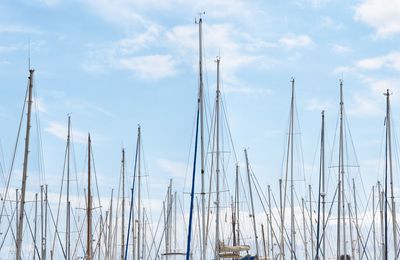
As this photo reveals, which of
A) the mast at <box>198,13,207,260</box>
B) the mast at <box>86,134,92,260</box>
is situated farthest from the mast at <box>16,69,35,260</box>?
the mast at <box>198,13,207,260</box>

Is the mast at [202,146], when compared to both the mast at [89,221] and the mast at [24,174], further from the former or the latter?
the mast at [24,174]

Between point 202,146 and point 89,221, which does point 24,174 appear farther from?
point 202,146

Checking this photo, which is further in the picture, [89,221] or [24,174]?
[89,221]

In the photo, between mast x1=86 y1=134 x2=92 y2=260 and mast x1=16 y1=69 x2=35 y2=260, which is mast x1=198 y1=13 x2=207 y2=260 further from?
mast x1=16 y1=69 x2=35 y2=260

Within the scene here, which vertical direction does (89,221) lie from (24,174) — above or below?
below

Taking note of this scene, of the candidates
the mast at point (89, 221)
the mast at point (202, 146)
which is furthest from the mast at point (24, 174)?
the mast at point (202, 146)

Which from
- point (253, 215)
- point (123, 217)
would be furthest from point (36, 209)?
point (253, 215)

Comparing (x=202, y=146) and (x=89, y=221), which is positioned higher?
(x=202, y=146)

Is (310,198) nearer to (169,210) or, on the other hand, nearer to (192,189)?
(169,210)

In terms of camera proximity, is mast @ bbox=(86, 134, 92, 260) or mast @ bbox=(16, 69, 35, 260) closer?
mast @ bbox=(16, 69, 35, 260)

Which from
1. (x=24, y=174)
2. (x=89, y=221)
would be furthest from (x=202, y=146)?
(x=24, y=174)

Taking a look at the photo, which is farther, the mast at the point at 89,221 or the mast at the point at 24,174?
the mast at the point at 89,221

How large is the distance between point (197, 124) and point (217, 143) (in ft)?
9.65

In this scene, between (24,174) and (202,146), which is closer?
(24,174)
